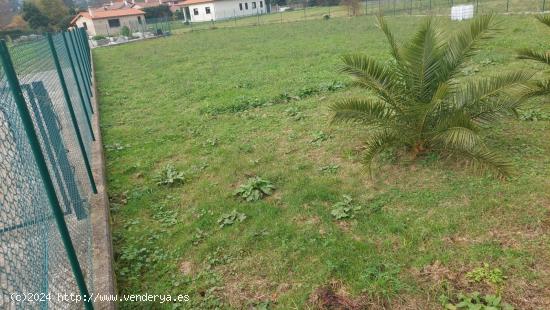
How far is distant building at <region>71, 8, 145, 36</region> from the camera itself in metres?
47.2

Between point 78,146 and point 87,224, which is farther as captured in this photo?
point 78,146

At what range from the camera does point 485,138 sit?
5.05 meters

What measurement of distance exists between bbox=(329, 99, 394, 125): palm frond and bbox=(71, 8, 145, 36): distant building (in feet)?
156

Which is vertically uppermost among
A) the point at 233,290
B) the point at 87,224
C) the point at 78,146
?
the point at 78,146

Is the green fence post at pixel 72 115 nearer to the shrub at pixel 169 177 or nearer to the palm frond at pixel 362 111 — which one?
the shrub at pixel 169 177

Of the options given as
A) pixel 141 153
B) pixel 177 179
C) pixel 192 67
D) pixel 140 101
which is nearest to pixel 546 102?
pixel 177 179

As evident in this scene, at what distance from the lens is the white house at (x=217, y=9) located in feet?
176

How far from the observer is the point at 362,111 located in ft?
15.5

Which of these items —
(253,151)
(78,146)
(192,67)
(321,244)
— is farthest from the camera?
(192,67)

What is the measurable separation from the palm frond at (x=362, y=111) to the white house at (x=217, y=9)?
52.0 metres

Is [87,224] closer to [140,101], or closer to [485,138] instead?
[485,138]

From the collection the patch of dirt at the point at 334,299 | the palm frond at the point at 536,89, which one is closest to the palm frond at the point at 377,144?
the palm frond at the point at 536,89

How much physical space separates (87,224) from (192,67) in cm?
1068

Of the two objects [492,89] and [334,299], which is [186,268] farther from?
[492,89]
